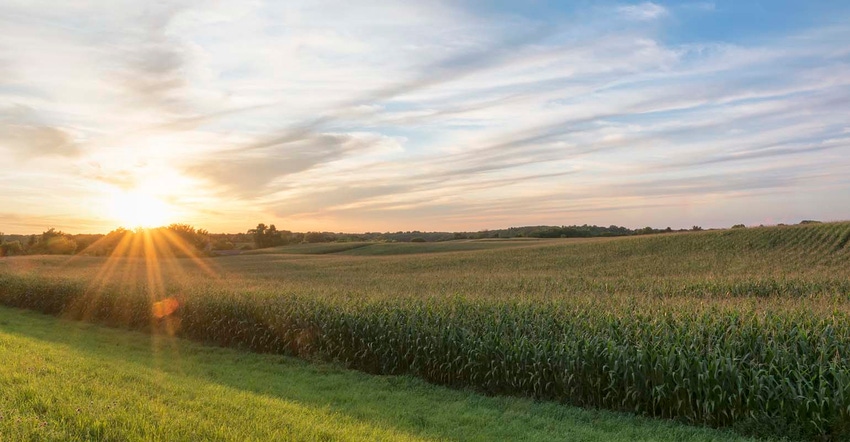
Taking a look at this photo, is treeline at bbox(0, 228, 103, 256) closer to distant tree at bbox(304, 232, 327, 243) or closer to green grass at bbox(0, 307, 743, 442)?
distant tree at bbox(304, 232, 327, 243)

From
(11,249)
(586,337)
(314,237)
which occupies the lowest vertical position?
(586,337)

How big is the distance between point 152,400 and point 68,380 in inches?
76.6

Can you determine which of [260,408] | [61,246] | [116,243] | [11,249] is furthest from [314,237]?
[260,408]

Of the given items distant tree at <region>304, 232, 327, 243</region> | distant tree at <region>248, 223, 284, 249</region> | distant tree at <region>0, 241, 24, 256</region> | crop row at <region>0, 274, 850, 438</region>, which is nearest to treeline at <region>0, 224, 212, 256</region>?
distant tree at <region>0, 241, 24, 256</region>

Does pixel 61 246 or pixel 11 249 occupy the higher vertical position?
pixel 61 246

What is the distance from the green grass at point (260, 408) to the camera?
5.86 m

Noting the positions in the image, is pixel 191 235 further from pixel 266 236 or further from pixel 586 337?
pixel 586 337

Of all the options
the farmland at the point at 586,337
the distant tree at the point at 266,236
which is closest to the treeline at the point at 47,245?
the distant tree at the point at 266,236

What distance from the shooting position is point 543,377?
31.8 ft

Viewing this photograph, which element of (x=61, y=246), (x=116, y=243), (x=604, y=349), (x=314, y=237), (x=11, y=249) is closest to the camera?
(x=604, y=349)

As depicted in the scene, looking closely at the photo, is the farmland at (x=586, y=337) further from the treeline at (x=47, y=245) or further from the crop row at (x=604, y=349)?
the treeline at (x=47, y=245)

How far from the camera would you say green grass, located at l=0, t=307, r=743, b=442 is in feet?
19.2

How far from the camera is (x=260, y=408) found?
7.26 metres

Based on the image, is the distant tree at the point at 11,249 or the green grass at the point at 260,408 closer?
the green grass at the point at 260,408
